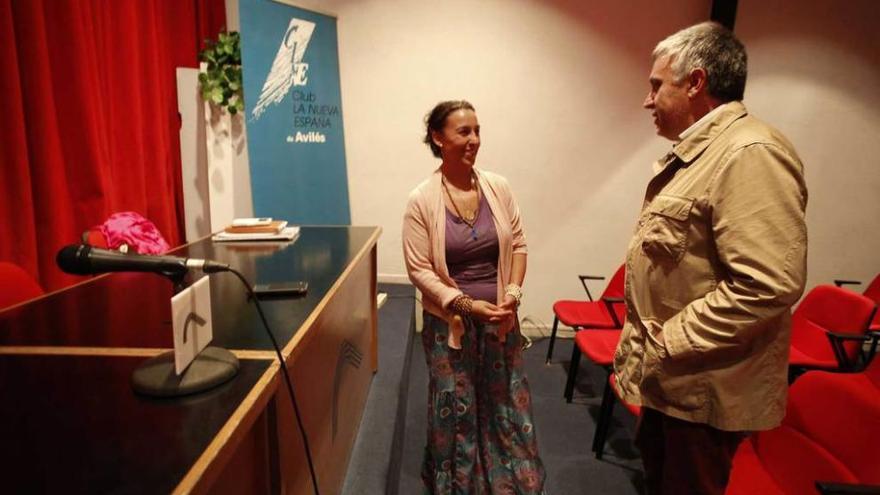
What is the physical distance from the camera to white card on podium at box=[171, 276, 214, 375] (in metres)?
0.76

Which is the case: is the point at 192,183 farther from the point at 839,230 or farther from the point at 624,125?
the point at 839,230

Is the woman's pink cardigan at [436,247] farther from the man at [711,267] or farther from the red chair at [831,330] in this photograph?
the red chair at [831,330]

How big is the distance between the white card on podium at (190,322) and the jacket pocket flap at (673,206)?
1.05 meters

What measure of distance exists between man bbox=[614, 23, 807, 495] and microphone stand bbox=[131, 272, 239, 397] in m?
0.98

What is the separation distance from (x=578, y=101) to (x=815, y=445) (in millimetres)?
2547

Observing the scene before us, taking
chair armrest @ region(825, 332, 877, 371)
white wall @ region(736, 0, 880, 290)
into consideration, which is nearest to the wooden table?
chair armrest @ region(825, 332, 877, 371)

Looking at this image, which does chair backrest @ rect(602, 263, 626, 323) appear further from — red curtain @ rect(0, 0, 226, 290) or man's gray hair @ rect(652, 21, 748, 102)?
red curtain @ rect(0, 0, 226, 290)

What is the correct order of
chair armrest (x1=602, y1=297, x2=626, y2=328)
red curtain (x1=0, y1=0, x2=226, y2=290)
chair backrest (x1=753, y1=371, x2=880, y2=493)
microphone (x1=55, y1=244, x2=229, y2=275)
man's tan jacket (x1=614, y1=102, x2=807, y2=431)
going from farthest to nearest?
chair armrest (x1=602, y1=297, x2=626, y2=328) → red curtain (x1=0, y1=0, x2=226, y2=290) → chair backrest (x1=753, y1=371, x2=880, y2=493) → man's tan jacket (x1=614, y1=102, x2=807, y2=431) → microphone (x1=55, y1=244, x2=229, y2=275)

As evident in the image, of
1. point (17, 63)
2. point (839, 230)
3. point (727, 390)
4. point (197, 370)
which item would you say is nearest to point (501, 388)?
point (727, 390)

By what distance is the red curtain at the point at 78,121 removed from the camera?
74.7 inches

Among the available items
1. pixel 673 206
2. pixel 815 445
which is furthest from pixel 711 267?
pixel 815 445

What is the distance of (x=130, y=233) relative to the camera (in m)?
2.04

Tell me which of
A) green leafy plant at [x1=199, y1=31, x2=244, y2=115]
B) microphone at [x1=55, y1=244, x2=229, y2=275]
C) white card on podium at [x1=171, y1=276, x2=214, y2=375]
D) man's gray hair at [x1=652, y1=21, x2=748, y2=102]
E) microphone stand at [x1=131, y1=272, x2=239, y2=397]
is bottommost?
microphone stand at [x1=131, y1=272, x2=239, y2=397]

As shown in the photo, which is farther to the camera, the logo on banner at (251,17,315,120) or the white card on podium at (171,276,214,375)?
the logo on banner at (251,17,315,120)
